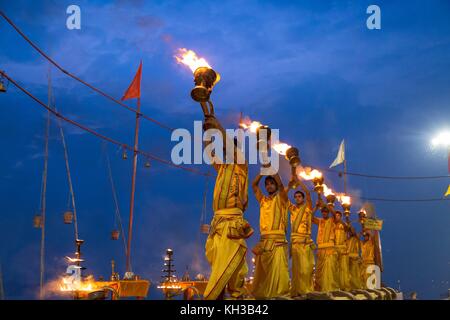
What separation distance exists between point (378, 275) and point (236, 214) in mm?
12397

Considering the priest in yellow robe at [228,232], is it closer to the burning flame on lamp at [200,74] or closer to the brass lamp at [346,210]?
the burning flame on lamp at [200,74]

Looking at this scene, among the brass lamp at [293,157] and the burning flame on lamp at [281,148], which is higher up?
the burning flame on lamp at [281,148]

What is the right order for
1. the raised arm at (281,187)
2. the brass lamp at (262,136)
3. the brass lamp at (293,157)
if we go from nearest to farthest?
the brass lamp at (262,136) → the raised arm at (281,187) → the brass lamp at (293,157)

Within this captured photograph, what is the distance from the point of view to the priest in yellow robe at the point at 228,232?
5582 millimetres

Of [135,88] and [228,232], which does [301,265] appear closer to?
[228,232]

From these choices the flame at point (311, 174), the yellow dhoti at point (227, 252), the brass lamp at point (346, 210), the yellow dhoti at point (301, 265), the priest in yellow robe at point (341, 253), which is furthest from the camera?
the brass lamp at point (346, 210)

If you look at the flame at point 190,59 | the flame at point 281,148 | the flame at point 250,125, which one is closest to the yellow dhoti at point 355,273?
the flame at point 281,148

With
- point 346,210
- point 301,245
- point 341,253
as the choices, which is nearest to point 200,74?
point 301,245

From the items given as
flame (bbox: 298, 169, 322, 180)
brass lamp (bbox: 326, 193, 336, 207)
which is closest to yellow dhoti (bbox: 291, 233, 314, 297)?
flame (bbox: 298, 169, 322, 180)

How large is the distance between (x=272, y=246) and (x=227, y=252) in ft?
7.71

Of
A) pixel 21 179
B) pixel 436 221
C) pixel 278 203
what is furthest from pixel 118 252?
pixel 278 203

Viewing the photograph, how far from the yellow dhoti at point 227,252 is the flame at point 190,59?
2.04m

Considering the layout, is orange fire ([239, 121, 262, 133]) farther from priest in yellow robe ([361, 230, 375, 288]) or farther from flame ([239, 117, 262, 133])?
priest in yellow robe ([361, 230, 375, 288])

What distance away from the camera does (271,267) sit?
305 inches
